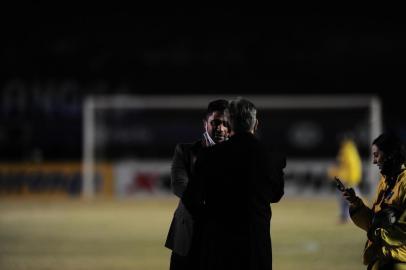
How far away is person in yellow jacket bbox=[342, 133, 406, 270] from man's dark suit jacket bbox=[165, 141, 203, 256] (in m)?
1.02

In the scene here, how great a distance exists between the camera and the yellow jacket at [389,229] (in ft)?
16.0

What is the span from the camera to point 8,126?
2991cm

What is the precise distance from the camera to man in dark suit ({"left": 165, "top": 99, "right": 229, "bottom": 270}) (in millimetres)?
5207

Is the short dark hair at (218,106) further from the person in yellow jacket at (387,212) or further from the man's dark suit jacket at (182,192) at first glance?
the person in yellow jacket at (387,212)

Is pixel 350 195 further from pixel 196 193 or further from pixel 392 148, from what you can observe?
pixel 196 193

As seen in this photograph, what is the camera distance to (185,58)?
112ft

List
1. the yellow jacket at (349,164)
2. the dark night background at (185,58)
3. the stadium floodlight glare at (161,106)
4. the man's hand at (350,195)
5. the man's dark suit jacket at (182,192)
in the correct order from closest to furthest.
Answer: the man's hand at (350,195)
the man's dark suit jacket at (182,192)
the yellow jacket at (349,164)
the stadium floodlight glare at (161,106)
the dark night background at (185,58)

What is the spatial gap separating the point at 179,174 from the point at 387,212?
4.47ft

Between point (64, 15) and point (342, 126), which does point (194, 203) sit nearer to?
point (342, 126)

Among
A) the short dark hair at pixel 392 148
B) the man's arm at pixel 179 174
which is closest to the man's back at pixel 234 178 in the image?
the man's arm at pixel 179 174

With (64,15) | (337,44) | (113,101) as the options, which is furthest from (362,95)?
(64,15)

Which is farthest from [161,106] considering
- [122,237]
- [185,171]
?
[185,171]

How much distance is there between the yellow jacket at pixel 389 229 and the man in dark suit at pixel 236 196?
74 cm

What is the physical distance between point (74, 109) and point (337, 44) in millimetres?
11546
